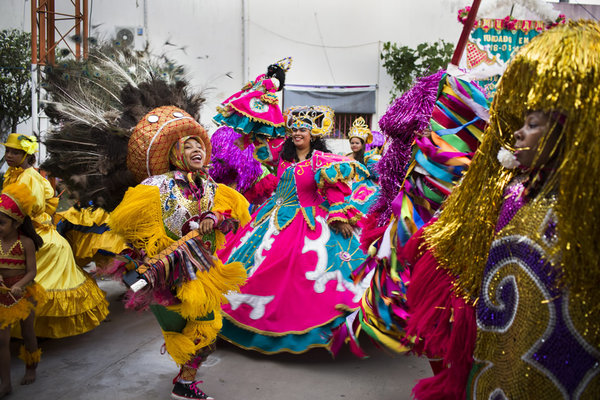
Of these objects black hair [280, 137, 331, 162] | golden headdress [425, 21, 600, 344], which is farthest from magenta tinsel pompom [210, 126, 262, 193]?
golden headdress [425, 21, 600, 344]

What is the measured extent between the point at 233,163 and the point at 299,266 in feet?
5.18

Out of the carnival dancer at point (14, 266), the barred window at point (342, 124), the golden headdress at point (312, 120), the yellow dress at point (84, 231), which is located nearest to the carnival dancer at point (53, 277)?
the yellow dress at point (84, 231)

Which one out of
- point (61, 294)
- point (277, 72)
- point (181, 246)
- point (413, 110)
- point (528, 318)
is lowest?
point (61, 294)

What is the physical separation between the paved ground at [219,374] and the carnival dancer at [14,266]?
0.45 m

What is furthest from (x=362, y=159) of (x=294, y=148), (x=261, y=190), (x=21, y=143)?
(x=21, y=143)

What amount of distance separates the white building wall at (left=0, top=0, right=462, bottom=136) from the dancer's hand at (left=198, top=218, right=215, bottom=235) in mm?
10840

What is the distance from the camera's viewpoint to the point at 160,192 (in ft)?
10.9

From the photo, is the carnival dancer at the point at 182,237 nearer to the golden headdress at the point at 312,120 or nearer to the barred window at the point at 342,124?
the golden headdress at the point at 312,120

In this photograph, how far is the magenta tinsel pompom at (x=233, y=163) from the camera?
5.31 m

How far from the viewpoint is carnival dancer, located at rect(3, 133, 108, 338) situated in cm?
417

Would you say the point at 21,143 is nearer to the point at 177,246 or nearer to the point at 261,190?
the point at 177,246

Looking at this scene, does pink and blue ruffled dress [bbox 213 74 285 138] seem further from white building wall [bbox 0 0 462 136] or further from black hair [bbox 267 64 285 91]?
white building wall [bbox 0 0 462 136]

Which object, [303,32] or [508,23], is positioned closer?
[508,23]

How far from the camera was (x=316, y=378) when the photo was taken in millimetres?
3889
